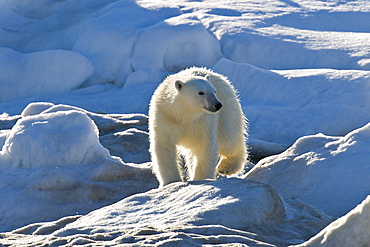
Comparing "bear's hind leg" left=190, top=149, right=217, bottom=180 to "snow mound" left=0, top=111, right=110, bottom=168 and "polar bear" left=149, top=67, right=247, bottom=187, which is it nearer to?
"polar bear" left=149, top=67, right=247, bottom=187

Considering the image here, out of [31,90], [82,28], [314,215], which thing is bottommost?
[31,90]

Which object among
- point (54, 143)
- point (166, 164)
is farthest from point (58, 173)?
point (166, 164)

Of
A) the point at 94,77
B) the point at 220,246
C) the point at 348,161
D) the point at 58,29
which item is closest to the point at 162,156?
the point at 348,161

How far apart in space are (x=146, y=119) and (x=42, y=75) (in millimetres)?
5428

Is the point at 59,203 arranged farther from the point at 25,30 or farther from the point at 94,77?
the point at 25,30

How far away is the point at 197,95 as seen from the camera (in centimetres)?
590

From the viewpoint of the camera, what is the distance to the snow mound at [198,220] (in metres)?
3.65

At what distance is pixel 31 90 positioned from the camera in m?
15.2

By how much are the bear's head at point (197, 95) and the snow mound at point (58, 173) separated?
5.24 feet

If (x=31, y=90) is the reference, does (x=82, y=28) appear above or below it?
above

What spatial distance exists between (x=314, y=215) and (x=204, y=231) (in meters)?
1.31

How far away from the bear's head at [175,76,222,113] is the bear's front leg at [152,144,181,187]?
47 cm

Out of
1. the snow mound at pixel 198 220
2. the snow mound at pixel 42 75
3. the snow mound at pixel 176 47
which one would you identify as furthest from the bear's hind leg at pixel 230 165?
the snow mound at pixel 42 75

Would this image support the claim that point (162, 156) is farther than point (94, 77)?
No
